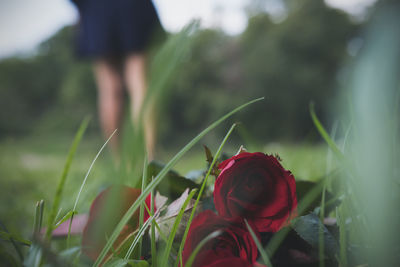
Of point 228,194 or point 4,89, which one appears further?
point 4,89

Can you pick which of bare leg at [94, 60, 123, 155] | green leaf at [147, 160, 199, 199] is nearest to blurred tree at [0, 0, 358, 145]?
bare leg at [94, 60, 123, 155]

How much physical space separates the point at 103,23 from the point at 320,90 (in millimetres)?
8547

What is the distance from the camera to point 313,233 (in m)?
0.27

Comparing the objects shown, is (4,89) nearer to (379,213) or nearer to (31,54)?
(31,54)

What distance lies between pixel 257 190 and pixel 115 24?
191 cm

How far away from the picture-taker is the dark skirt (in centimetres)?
184

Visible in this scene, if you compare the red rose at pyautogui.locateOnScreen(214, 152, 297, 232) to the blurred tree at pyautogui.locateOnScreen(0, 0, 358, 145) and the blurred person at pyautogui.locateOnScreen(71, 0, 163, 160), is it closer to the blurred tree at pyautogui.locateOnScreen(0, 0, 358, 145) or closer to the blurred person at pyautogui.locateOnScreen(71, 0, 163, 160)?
the blurred person at pyautogui.locateOnScreen(71, 0, 163, 160)

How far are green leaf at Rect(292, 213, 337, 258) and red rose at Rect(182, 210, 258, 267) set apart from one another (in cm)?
5

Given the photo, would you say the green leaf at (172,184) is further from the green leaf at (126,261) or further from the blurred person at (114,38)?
the blurred person at (114,38)

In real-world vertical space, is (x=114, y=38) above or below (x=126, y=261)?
above

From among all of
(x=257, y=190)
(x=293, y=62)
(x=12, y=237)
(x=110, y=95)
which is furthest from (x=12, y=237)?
(x=293, y=62)

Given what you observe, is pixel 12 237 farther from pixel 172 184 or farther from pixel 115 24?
pixel 115 24

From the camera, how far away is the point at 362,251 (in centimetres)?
26

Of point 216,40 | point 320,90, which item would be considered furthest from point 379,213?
point 216,40
